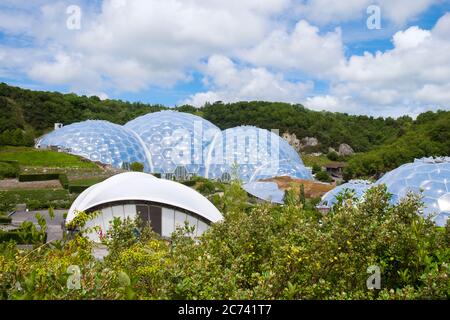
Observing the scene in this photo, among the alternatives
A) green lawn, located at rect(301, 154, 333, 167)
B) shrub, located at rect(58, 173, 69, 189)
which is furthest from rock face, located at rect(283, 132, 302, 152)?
shrub, located at rect(58, 173, 69, 189)

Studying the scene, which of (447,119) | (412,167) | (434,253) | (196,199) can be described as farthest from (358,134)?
(434,253)

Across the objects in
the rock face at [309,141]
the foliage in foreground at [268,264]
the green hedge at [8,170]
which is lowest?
the foliage in foreground at [268,264]

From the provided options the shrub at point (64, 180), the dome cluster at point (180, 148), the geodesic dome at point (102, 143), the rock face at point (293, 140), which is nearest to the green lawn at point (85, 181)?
the shrub at point (64, 180)

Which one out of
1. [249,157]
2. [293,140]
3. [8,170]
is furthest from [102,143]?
[293,140]

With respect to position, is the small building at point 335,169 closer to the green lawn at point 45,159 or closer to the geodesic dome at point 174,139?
the geodesic dome at point 174,139

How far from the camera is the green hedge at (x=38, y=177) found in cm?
3428

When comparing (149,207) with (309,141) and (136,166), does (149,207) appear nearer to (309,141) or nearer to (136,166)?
(136,166)

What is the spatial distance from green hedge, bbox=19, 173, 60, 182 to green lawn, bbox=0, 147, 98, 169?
12.8 ft

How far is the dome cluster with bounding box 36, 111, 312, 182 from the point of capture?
4491 cm

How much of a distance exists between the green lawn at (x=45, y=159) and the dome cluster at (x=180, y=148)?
2329 millimetres

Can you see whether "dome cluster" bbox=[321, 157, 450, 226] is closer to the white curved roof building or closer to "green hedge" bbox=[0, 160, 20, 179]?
the white curved roof building

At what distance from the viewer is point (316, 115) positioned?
9244cm
